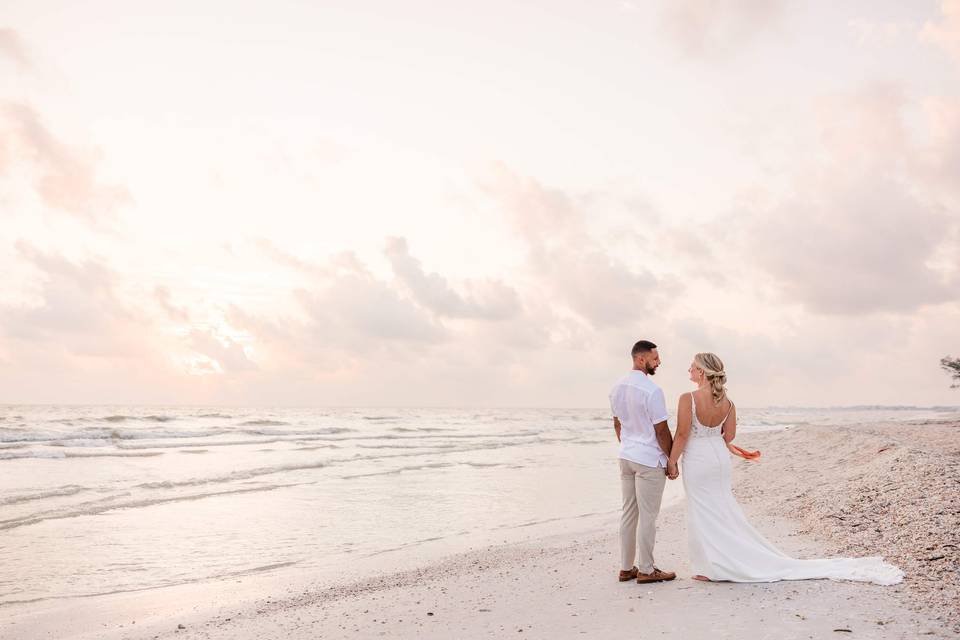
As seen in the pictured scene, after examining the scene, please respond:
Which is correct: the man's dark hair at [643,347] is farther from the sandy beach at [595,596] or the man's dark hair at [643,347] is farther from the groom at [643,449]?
the sandy beach at [595,596]

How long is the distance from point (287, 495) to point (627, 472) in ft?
41.8

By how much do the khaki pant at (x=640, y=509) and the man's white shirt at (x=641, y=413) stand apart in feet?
0.33

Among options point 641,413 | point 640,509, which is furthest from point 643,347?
point 640,509

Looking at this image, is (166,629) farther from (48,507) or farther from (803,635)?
(48,507)

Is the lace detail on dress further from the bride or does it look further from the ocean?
the ocean

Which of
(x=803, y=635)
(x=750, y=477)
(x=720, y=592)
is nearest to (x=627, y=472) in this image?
(x=720, y=592)

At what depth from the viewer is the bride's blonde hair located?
6.44m

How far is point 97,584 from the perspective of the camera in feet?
29.4

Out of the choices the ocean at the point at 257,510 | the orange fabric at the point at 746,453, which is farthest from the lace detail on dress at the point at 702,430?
the ocean at the point at 257,510

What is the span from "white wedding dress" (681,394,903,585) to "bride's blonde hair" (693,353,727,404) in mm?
305

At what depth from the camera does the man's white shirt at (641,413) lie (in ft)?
21.1

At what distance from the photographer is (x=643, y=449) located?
652 cm

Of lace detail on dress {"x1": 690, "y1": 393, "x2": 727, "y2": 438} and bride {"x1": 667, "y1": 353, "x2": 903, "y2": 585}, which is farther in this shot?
lace detail on dress {"x1": 690, "y1": 393, "x2": 727, "y2": 438}

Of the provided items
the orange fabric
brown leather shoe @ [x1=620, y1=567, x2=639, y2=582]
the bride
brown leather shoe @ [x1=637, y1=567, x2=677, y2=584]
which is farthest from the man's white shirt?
brown leather shoe @ [x1=620, y1=567, x2=639, y2=582]
